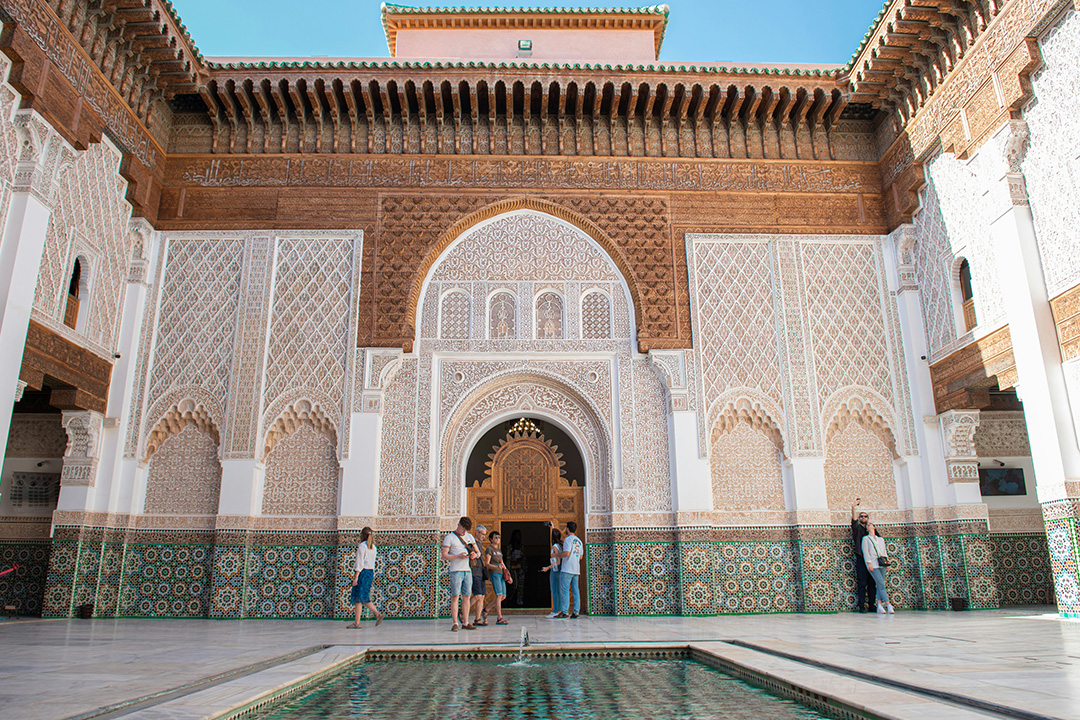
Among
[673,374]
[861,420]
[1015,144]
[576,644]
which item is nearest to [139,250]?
[673,374]

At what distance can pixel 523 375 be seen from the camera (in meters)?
6.59

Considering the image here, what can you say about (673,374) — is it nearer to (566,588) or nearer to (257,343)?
(566,588)

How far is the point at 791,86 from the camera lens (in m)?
6.79

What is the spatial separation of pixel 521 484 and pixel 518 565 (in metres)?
0.74

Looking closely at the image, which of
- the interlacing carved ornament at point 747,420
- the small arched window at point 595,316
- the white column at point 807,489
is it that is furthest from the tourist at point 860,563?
the small arched window at point 595,316

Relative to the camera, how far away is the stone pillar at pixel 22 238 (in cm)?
475

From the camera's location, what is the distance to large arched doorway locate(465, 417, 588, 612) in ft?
21.4

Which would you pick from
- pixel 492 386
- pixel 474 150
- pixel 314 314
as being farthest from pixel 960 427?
pixel 314 314

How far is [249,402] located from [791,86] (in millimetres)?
5526

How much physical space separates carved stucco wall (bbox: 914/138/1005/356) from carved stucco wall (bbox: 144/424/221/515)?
20.2ft

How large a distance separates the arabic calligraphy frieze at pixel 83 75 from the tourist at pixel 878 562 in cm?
685

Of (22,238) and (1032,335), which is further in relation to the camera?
(1032,335)

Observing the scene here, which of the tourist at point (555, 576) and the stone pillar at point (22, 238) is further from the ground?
the stone pillar at point (22, 238)

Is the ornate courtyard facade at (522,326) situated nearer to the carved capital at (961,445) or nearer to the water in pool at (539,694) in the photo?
the carved capital at (961,445)
